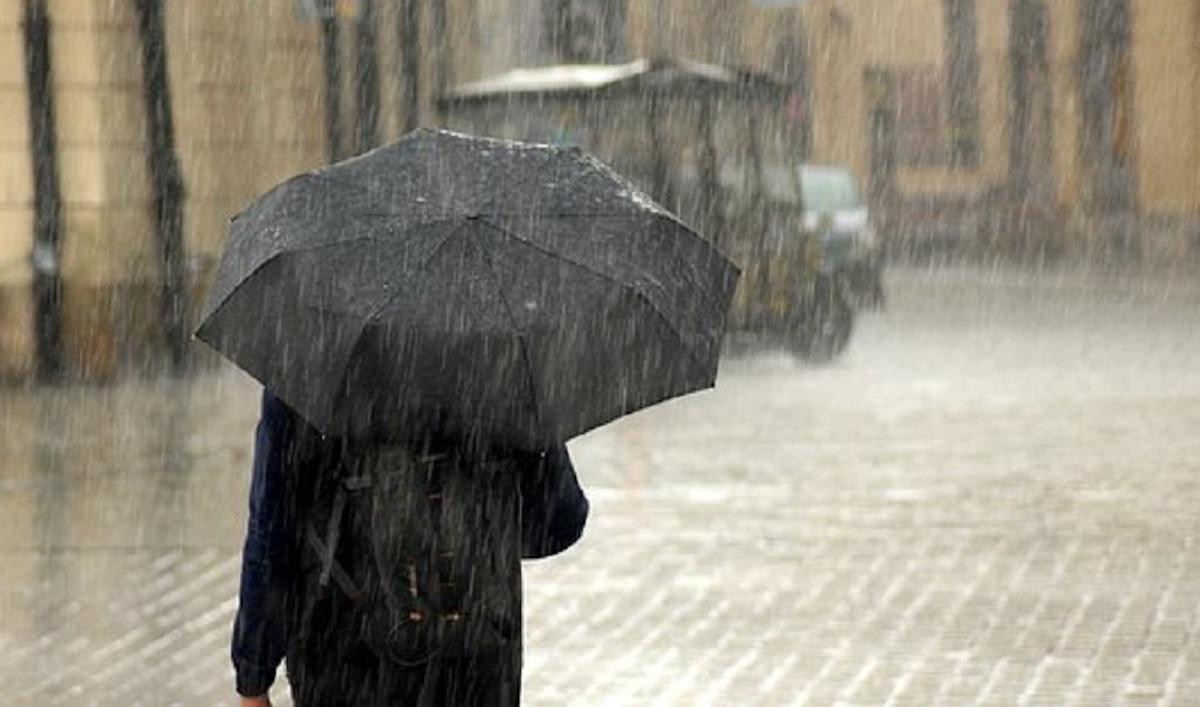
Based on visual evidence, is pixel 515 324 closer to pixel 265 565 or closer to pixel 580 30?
pixel 265 565

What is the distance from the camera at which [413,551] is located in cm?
405

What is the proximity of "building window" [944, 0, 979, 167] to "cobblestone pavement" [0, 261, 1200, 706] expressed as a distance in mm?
29921

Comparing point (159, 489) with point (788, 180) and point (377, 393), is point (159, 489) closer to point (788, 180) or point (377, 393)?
point (377, 393)

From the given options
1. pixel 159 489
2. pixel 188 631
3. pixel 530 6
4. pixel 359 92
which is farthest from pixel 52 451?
pixel 530 6

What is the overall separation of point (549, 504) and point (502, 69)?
3997cm

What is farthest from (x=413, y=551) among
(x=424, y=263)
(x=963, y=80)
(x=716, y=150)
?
(x=963, y=80)

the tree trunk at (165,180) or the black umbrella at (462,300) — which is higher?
the black umbrella at (462,300)

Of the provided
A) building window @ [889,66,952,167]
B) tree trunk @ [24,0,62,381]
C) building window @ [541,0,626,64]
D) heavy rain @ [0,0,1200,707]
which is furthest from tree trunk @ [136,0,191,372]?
building window @ [889,66,952,167]

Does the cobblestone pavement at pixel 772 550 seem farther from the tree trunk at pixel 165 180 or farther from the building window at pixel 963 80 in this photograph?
the building window at pixel 963 80

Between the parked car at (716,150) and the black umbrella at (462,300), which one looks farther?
the parked car at (716,150)

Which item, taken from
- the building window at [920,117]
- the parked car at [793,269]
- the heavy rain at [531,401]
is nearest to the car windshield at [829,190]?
the heavy rain at [531,401]

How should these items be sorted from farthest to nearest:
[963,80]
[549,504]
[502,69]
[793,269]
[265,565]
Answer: [963,80], [502,69], [793,269], [549,504], [265,565]

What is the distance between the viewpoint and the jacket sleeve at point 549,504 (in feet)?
14.2

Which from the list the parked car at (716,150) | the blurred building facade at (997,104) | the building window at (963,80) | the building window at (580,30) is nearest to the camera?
the parked car at (716,150)
